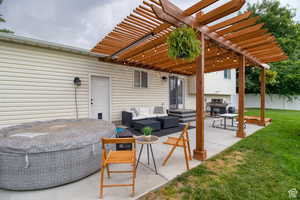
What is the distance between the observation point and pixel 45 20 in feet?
22.9

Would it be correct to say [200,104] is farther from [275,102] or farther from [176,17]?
[275,102]

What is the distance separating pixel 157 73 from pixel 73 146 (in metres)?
→ 6.39

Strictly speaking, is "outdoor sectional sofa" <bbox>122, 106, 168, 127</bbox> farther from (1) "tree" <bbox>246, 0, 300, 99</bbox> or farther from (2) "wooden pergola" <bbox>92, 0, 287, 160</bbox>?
(1) "tree" <bbox>246, 0, 300, 99</bbox>

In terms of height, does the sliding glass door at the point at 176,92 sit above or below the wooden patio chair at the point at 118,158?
above

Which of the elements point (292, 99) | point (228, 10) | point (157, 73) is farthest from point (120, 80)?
point (292, 99)

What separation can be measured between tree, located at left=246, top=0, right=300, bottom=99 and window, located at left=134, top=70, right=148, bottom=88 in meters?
13.3

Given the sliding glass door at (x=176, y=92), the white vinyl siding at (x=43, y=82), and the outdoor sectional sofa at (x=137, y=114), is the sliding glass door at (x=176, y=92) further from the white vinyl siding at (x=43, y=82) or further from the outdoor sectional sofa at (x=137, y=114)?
the white vinyl siding at (x=43, y=82)

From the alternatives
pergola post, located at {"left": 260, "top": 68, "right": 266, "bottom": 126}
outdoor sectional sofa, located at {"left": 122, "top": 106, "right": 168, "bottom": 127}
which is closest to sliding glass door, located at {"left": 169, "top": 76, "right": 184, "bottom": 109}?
outdoor sectional sofa, located at {"left": 122, "top": 106, "right": 168, "bottom": 127}

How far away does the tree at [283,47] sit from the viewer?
1309 cm

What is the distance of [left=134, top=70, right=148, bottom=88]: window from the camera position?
688 cm

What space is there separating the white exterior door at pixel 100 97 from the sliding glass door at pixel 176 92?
4.39 m

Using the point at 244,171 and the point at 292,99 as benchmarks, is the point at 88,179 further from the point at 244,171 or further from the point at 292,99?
the point at 292,99

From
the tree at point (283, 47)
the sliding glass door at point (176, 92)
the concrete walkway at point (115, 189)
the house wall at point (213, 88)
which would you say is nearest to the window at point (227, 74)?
the house wall at point (213, 88)

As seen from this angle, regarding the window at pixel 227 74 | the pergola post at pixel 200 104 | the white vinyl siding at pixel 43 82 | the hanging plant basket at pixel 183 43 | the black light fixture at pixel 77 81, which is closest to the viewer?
the hanging plant basket at pixel 183 43
